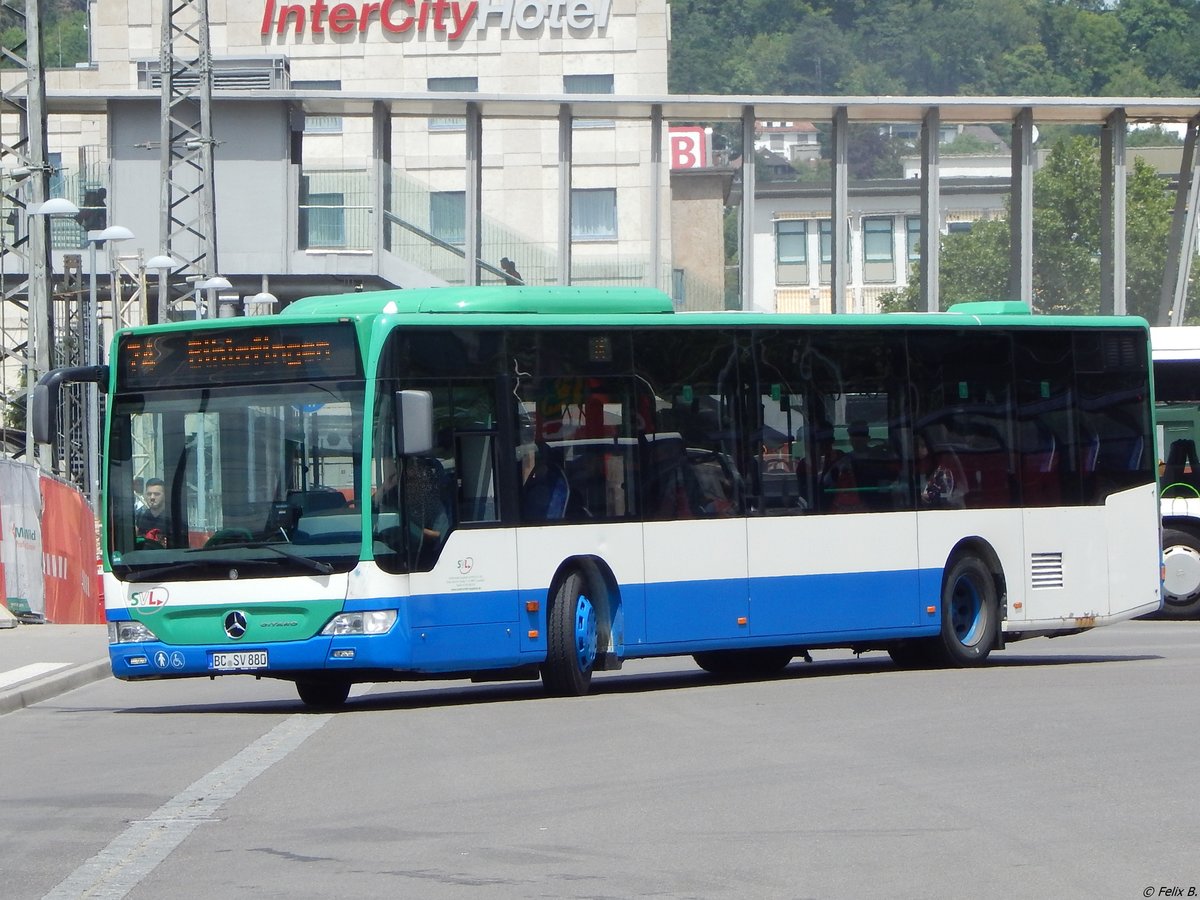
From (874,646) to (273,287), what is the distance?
2746 centimetres

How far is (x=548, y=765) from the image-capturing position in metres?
10.9

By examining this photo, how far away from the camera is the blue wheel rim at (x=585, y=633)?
1498 centimetres

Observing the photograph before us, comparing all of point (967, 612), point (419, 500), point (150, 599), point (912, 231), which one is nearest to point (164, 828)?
point (419, 500)

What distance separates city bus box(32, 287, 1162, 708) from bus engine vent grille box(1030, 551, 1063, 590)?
0.08 feet

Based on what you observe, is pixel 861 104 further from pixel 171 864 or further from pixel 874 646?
pixel 171 864

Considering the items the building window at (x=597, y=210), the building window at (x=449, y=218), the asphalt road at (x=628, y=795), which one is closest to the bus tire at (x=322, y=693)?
the asphalt road at (x=628, y=795)

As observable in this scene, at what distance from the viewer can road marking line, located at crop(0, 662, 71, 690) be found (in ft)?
56.5

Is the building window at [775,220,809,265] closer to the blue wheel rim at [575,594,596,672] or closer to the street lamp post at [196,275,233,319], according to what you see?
the street lamp post at [196,275,233,319]

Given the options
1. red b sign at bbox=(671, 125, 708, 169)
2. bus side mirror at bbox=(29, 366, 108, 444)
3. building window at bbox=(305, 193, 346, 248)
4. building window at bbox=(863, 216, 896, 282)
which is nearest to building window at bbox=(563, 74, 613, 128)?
building window at bbox=(863, 216, 896, 282)

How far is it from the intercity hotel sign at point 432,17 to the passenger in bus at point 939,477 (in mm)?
75076

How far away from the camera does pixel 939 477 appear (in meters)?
17.3

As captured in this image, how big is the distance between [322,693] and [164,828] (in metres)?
6.61

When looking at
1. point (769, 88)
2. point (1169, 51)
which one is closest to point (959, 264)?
point (1169, 51)

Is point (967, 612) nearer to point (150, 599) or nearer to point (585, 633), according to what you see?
point (585, 633)
